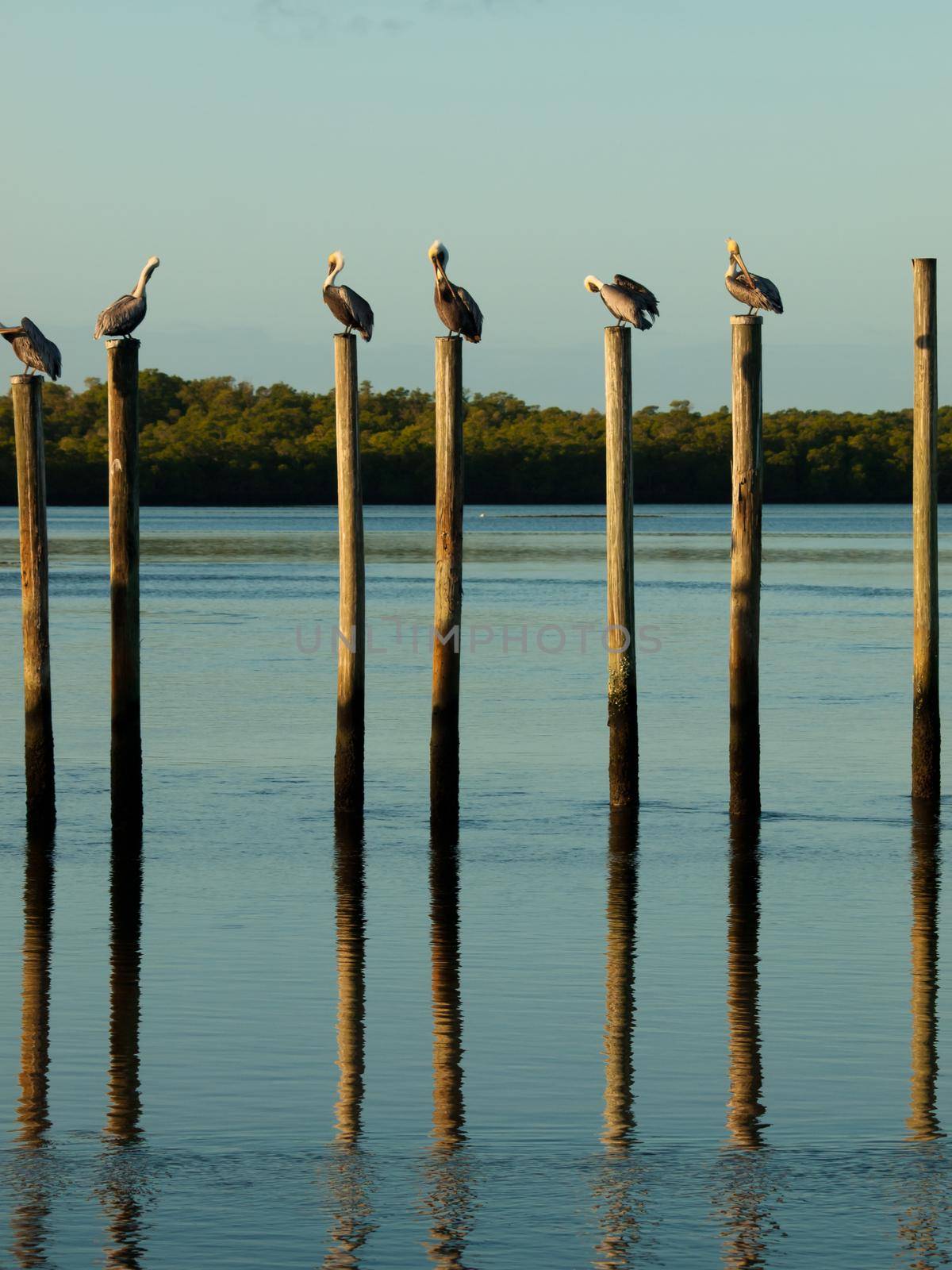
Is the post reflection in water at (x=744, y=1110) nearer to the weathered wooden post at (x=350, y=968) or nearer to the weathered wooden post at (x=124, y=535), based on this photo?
the weathered wooden post at (x=350, y=968)

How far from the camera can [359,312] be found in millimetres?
14891

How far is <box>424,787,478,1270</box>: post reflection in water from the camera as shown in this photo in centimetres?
687

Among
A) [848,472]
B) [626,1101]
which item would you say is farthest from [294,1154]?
[848,472]

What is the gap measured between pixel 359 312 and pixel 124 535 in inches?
95.5

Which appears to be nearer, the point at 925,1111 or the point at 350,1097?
the point at 925,1111

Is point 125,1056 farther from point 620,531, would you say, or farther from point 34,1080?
point 620,531

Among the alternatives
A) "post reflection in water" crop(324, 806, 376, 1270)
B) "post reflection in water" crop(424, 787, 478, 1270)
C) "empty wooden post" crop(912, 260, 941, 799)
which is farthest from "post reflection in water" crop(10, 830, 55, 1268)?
"empty wooden post" crop(912, 260, 941, 799)

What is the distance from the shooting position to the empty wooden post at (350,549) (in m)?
14.6

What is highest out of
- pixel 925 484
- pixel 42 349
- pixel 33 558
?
pixel 42 349

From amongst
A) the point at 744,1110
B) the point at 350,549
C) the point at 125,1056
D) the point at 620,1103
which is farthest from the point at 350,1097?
the point at 350,549

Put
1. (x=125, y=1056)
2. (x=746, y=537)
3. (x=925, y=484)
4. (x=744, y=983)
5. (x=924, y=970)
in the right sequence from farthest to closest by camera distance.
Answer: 1. (x=925, y=484)
2. (x=746, y=537)
3. (x=924, y=970)
4. (x=744, y=983)
5. (x=125, y=1056)

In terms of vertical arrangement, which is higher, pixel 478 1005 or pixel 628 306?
pixel 628 306

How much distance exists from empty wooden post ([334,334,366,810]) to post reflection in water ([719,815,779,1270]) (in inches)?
→ 121

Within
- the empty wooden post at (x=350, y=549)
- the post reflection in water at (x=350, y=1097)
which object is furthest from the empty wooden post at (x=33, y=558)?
the post reflection in water at (x=350, y=1097)
